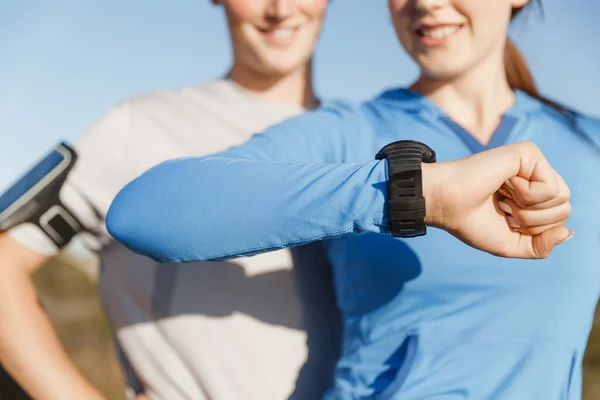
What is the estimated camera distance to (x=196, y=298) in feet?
3.48

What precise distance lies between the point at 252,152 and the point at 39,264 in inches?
18.0

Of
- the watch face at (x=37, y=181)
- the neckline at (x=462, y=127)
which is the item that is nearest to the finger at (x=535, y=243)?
the neckline at (x=462, y=127)

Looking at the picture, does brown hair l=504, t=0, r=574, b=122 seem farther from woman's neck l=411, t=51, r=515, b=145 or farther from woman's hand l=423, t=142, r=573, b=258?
woman's hand l=423, t=142, r=573, b=258

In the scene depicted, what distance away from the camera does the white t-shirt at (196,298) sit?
1.03m

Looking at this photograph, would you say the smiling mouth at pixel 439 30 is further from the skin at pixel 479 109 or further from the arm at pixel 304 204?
the arm at pixel 304 204

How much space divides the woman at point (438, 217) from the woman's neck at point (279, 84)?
0.22 metres

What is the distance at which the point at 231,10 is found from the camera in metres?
1.09

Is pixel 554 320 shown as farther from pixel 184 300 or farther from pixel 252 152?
pixel 184 300

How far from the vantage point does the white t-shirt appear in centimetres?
103

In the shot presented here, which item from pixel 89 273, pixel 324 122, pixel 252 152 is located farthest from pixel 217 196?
pixel 89 273

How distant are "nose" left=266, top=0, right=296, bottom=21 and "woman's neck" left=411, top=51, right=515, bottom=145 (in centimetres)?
25

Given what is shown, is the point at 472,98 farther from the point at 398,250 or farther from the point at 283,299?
the point at 283,299

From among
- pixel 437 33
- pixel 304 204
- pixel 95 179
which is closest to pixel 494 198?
pixel 304 204

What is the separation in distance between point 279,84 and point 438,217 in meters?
0.56
